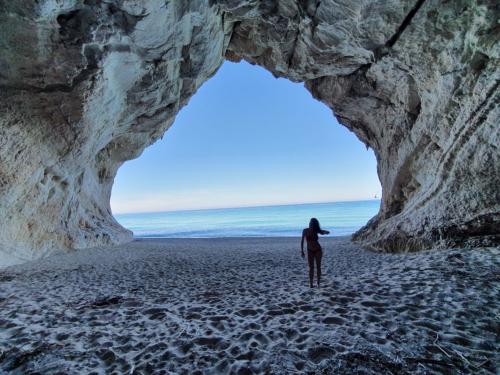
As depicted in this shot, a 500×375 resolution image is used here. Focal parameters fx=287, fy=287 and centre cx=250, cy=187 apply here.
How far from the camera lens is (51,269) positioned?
434 inches

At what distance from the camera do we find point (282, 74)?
18500 millimetres

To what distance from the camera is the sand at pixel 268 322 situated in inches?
165

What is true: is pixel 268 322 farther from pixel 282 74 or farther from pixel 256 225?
pixel 256 225

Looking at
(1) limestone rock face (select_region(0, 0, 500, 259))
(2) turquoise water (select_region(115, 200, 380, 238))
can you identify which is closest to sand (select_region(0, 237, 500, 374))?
(1) limestone rock face (select_region(0, 0, 500, 259))

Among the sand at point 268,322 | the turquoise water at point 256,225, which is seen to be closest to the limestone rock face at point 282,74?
the sand at point 268,322

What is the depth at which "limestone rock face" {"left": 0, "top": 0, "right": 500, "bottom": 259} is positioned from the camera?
946 cm

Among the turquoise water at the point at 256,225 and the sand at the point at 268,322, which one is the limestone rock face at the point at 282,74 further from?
the turquoise water at the point at 256,225

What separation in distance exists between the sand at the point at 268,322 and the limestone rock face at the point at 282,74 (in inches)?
127

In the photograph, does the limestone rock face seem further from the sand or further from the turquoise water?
the turquoise water

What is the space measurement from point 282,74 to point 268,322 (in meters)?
16.4

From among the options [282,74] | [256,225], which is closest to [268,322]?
[282,74]

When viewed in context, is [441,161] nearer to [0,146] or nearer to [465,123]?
[465,123]

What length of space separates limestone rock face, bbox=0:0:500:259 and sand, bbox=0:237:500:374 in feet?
10.6

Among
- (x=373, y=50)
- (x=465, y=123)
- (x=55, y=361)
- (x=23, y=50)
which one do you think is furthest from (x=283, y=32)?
(x=55, y=361)
